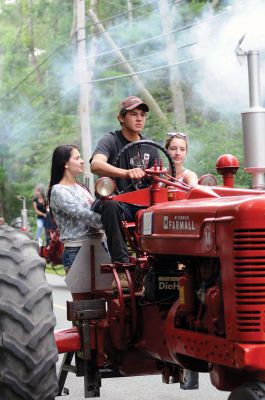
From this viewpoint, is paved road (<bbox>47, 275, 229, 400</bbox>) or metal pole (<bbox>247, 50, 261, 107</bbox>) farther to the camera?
metal pole (<bbox>247, 50, 261, 107</bbox>)

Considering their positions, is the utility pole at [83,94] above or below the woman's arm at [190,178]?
above

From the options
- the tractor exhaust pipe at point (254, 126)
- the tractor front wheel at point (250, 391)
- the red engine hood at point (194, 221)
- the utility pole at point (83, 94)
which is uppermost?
the utility pole at point (83, 94)

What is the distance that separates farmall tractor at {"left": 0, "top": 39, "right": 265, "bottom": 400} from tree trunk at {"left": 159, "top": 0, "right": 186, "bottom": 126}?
74.6ft

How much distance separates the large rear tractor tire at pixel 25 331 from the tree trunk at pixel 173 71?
23432 millimetres

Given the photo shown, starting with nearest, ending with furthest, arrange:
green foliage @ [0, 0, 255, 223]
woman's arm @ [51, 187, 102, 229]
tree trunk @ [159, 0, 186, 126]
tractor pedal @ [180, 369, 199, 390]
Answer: tractor pedal @ [180, 369, 199, 390]
woman's arm @ [51, 187, 102, 229]
green foliage @ [0, 0, 255, 223]
tree trunk @ [159, 0, 186, 126]

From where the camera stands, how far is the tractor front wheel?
4.50m

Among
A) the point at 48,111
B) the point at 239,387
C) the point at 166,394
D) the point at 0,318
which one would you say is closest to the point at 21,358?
the point at 0,318

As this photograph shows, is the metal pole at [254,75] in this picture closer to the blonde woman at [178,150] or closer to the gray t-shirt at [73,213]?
the blonde woman at [178,150]

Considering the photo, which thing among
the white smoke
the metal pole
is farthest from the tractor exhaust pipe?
the white smoke

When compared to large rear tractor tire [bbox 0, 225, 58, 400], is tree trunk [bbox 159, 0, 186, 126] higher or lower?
higher

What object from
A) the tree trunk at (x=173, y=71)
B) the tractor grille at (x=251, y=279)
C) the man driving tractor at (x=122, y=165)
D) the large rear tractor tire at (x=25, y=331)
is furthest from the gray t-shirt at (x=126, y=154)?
the tree trunk at (x=173, y=71)

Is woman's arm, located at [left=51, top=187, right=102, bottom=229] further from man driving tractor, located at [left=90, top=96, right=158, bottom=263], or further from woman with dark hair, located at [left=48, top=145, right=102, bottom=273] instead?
man driving tractor, located at [left=90, top=96, right=158, bottom=263]

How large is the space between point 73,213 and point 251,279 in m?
2.63

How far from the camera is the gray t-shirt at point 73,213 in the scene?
693 cm
